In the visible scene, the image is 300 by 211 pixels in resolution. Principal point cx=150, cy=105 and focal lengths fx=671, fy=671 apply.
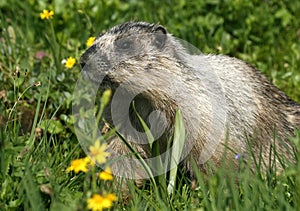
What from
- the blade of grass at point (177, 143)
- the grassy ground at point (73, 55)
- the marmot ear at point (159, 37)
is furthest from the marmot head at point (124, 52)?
the blade of grass at point (177, 143)

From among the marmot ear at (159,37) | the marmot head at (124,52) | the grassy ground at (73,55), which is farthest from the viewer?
the marmot ear at (159,37)

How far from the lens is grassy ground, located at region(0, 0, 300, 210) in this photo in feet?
11.3

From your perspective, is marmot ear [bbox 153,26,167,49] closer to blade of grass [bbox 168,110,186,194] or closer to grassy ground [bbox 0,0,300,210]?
blade of grass [bbox 168,110,186,194]

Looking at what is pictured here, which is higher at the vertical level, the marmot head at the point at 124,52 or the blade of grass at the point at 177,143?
the marmot head at the point at 124,52

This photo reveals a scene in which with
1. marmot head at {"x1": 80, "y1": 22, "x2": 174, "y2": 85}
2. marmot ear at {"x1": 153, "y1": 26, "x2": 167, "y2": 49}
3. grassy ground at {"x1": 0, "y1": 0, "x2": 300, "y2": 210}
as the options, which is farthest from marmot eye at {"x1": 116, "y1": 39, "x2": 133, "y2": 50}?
grassy ground at {"x1": 0, "y1": 0, "x2": 300, "y2": 210}

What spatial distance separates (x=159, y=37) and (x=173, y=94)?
0.49 metres

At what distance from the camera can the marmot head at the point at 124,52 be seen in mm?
4242

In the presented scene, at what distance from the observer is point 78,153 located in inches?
170

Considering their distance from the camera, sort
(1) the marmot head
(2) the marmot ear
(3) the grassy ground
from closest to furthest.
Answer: (3) the grassy ground
(1) the marmot head
(2) the marmot ear

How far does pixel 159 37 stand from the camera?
4.58 meters

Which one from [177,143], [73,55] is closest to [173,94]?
[177,143]

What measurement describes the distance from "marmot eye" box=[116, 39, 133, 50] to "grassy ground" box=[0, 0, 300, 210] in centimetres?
55

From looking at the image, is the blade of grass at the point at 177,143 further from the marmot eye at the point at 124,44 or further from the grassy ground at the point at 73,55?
the marmot eye at the point at 124,44

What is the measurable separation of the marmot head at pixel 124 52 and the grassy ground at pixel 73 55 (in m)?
0.32
